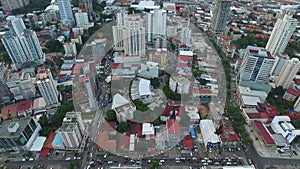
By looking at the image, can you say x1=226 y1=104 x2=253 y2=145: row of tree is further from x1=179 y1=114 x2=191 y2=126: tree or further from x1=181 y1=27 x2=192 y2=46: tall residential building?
x1=181 y1=27 x2=192 y2=46: tall residential building

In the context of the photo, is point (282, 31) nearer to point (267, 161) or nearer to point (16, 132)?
point (267, 161)

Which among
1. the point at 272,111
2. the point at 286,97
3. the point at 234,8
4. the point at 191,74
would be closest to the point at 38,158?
the point at 191,74

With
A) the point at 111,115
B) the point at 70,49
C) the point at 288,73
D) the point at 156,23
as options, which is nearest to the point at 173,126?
the point at 111,115

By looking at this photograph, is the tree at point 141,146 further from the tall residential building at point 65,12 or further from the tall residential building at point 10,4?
the tall residential building at point 10,4

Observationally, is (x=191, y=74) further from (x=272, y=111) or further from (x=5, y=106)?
(x=5, y=106)

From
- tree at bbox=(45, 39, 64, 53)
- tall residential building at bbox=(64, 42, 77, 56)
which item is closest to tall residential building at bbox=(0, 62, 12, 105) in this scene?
tall residential building at bbox=(64, 42, 77, 56)

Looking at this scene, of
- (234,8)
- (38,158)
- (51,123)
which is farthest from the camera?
(234,8)

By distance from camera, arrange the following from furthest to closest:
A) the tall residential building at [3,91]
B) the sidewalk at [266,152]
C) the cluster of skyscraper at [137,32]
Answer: the cluster of skyscraper at [137,32], the tall residential building at [3,91], the sidewalk at [266,152]

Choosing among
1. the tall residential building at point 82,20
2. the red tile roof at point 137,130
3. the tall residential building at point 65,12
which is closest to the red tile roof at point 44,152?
the red tile roof at point 137,130
